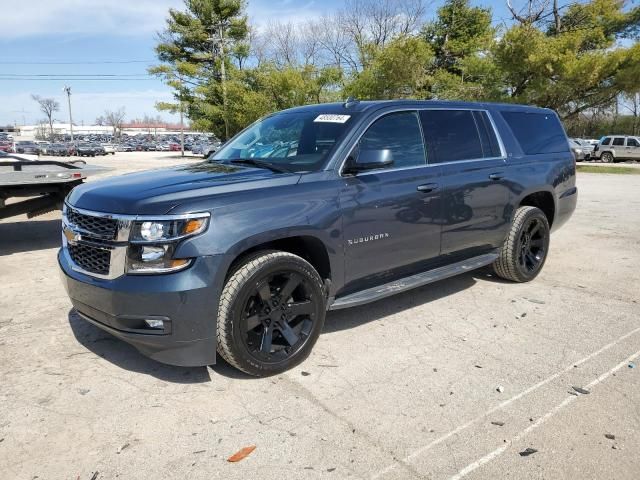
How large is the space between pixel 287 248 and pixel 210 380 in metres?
1.05

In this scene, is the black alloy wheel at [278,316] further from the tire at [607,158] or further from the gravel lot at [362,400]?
the tire at [607,158]

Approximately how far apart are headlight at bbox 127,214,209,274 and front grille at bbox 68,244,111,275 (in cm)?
23

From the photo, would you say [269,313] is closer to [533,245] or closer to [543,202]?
[533,245]

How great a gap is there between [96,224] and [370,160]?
186cm

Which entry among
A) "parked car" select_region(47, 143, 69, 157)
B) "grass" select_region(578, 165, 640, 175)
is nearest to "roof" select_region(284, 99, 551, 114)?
"grass" select_region(578, 165, 640, 175)

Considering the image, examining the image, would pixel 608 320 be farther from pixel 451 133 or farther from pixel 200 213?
pixel 200 213

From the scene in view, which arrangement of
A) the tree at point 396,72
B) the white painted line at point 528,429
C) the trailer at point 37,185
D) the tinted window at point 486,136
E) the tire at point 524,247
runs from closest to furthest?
1. the white painted line at point 528,429
2. the tinted window at point 486,136
3. the tire at point 524,247
4. the trailer at point 37,185
5. the tree at point 396,72

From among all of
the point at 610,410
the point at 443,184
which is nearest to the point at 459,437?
the point at 610,410

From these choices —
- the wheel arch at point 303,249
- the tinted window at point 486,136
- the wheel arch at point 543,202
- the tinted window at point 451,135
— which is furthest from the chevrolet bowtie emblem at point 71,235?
the wheel arch at point 543,202

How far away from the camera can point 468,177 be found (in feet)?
14.8

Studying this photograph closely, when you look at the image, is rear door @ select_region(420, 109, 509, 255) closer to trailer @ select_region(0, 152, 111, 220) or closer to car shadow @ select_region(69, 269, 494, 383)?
car shadow @ select_region(69, 269, 494, 383)

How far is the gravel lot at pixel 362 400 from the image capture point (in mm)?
2516

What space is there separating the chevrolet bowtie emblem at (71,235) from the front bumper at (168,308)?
1.08 feet

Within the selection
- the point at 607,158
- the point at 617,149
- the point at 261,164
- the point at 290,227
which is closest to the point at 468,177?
the point at 261,164
